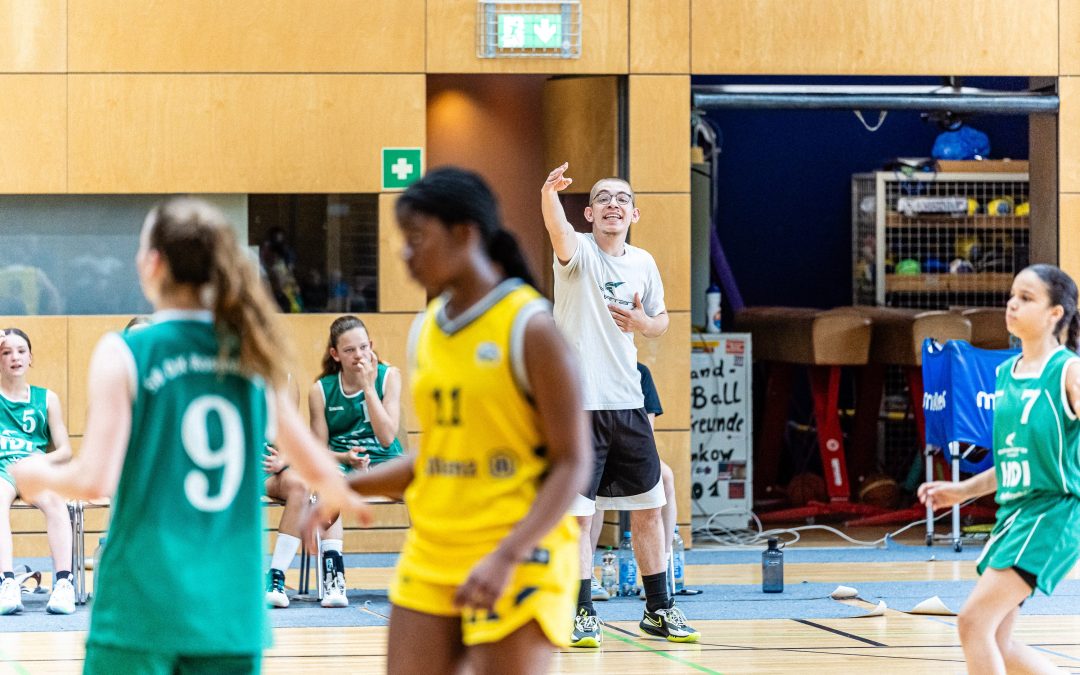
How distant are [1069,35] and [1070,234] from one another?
1.35 metres

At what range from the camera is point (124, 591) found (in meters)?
2.90

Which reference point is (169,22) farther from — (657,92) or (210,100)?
(657,92)

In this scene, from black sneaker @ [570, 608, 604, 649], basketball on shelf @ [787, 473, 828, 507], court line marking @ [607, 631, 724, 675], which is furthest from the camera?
basketball on shelf @ [787, 473, 828, 507]

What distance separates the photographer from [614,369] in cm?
670

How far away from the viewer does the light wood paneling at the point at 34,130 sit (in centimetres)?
968

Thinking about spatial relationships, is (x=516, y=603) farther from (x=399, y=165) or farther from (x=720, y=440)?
(x=720, y=440)

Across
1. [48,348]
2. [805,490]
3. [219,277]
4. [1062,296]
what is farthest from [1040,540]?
[805,490]

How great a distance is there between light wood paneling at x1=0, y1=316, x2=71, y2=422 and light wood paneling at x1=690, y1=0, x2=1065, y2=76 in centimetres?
447

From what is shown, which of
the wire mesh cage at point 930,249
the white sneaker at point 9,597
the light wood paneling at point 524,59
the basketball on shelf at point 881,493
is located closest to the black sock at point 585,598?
the white sneaker at point 9,597

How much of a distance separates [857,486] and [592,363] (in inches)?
251

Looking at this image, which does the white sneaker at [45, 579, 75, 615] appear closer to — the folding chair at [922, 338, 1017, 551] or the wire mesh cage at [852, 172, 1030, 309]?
the folding chair at [922, 338, 1017, 551]

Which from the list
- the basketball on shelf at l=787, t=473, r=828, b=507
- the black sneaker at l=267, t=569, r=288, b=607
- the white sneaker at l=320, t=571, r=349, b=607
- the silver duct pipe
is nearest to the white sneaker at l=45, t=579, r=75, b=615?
the black sneaker at l=267, t=569, r=288, b=607

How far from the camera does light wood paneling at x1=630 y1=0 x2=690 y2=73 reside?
9914 millimetres

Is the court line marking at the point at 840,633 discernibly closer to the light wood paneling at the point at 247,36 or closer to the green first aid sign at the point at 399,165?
the green first aid sign at the point at 399,165
